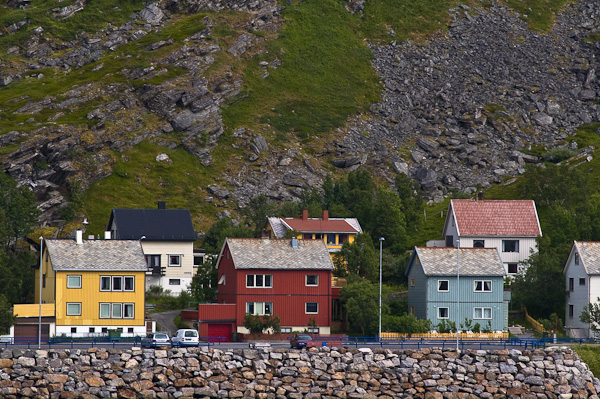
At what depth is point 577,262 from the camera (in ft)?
311

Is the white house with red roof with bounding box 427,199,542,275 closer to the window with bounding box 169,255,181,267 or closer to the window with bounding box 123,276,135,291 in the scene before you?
the window with bounding box 169,255,181,267

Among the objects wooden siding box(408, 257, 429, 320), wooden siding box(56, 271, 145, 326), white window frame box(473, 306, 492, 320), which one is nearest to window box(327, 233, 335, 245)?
wooden siding box(408, 257, 429, 320)

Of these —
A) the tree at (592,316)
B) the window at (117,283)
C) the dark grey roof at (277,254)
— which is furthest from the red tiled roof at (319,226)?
the tree at (592,316)

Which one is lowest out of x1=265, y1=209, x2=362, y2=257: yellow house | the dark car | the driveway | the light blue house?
the dark car

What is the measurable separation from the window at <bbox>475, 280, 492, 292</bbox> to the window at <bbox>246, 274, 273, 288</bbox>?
18430mm

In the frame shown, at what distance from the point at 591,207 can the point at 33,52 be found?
11615 centimetres

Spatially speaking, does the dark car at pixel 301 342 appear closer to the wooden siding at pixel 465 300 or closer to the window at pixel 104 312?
the wooden siding at pixel 465 300

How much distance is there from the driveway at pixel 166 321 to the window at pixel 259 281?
782 cm

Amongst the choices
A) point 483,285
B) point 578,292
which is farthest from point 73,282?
point 578,292

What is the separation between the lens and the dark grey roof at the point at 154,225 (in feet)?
375

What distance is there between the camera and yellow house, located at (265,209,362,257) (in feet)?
387

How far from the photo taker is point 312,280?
3713 inches

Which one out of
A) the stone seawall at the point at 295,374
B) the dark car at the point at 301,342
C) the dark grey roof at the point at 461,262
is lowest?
the stone seawall at the point at 295,374

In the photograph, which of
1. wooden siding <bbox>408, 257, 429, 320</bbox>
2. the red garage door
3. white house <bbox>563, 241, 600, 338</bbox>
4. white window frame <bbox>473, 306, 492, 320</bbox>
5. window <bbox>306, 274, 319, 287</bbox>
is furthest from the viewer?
window <bbox>306, 274, 319, 287</bbox>
